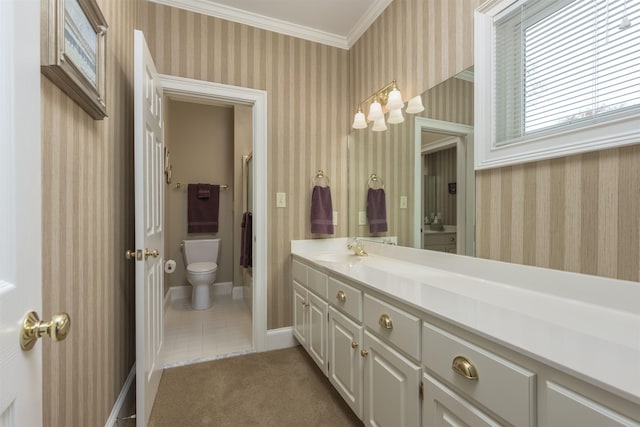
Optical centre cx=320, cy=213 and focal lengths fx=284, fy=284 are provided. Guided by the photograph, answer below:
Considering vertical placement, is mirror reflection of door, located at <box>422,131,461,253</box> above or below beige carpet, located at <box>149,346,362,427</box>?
above

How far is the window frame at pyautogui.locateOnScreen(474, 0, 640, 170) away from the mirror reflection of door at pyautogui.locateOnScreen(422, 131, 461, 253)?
19 centimetres

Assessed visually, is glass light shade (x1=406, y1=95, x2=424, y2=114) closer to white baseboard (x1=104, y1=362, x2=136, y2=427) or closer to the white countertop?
the white countertop

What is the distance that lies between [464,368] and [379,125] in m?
1.71

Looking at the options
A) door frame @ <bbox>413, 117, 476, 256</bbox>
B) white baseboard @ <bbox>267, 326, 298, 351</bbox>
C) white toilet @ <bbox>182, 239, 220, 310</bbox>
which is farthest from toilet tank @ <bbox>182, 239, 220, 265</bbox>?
door frame @ <bbox>413, 117, 476, 256</bbox>

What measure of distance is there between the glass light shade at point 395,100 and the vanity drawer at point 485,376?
141cm

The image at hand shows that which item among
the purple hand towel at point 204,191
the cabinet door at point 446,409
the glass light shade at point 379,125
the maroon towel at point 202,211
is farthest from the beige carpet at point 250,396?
the purple hand towel at point 204,191

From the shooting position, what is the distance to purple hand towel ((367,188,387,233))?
2111 mm

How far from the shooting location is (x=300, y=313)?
2154 millimetres

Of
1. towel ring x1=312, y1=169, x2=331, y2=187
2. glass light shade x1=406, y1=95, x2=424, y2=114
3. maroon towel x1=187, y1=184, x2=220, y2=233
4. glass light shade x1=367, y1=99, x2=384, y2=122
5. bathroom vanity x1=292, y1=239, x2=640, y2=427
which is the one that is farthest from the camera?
maroon towel x1=187, y1=184, x2=220, y2=233

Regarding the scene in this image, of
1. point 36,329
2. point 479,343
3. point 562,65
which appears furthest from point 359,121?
point 36,329

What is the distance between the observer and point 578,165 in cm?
101

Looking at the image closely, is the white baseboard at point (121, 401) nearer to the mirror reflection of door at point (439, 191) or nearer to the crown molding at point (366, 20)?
the mirror reflection of door at point (439, 191)

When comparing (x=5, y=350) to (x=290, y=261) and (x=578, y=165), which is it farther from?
(x=290, y=261)

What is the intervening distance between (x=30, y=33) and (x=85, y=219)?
796mm
